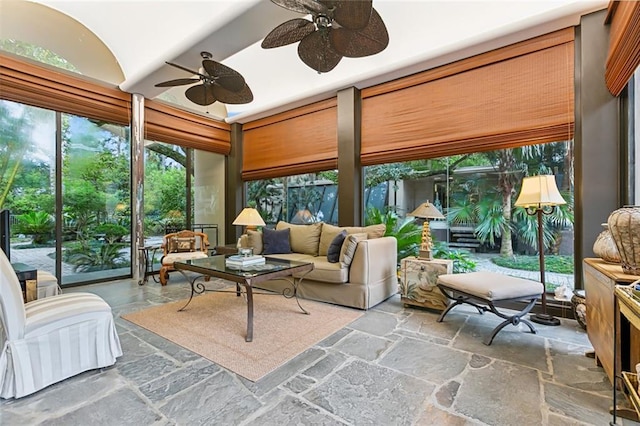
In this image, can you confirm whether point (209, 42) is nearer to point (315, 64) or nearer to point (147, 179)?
point (315, 64)

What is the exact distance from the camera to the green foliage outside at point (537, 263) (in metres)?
3.00

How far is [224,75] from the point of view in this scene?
292cm

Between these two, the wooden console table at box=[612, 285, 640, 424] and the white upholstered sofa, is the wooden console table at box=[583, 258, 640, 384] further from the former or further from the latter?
the white upholstered sofa

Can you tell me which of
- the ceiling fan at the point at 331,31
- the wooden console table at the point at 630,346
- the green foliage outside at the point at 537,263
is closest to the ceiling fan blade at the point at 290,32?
the ceiling fan at the point at 331,31

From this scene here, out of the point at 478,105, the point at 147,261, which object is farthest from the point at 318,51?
the point at 147,261

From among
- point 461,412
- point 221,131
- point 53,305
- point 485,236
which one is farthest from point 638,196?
point 221,131

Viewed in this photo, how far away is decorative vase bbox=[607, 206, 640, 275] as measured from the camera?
1556 mm

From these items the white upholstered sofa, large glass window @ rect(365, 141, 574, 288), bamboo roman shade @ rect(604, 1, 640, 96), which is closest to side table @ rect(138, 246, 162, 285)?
the white upholstered sofa

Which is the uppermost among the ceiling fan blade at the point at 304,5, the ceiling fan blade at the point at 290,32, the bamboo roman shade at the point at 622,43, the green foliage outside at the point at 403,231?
the ceiling fan blade at the point at 290,32

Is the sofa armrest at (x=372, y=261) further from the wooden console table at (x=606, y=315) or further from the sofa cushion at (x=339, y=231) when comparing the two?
the wooden console table at (x=606, y=315)

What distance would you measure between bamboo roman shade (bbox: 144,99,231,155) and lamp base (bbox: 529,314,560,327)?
5349 mm

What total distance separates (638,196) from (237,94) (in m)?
3.70

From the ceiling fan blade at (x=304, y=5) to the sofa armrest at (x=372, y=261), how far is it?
6.98ft

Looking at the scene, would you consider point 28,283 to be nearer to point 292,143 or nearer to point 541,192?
point 292,143
